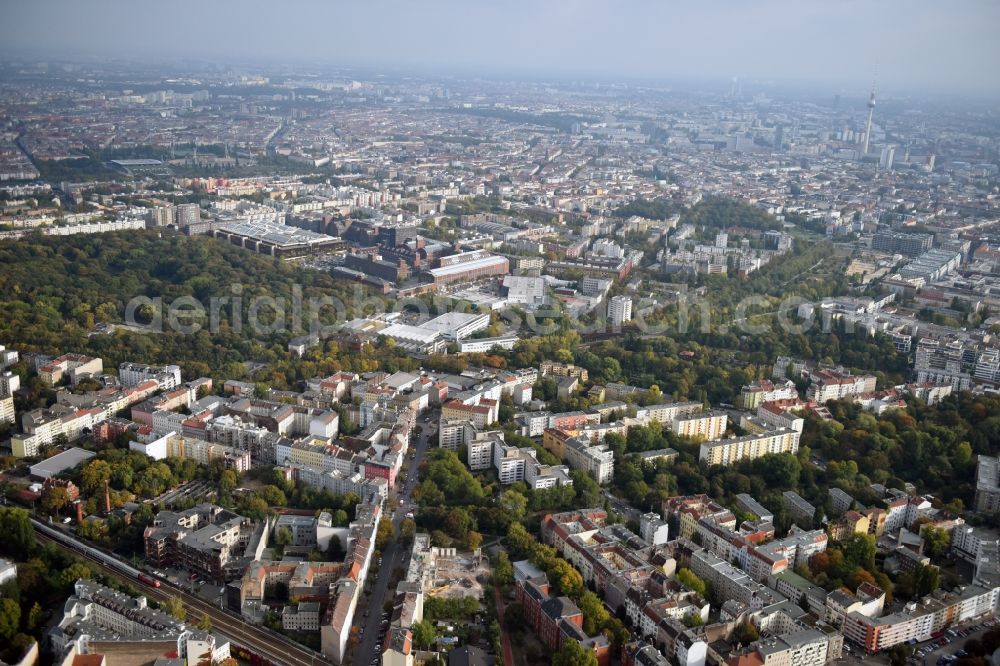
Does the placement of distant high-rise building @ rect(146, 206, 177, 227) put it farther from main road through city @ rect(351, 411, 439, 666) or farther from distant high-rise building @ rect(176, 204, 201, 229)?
main road through city @ rect(351, 411, 439, 666)

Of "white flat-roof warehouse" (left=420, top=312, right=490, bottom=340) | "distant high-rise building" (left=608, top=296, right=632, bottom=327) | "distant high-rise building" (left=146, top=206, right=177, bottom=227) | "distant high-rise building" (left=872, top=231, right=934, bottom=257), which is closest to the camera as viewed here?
"white flat-roof warehouse" (left=420, top=312, right=490, bottom=340)

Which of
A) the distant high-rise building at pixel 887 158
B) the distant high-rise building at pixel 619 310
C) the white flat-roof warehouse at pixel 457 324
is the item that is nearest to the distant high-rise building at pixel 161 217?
the white flat-roof warehouse at pixel 457 324

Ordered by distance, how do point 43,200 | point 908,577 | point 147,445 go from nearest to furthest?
point 908,577, point 147,445, point 43,200

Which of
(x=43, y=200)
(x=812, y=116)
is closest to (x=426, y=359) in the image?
(x=43, y=200)

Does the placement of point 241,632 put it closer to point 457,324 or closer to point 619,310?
point 457,324

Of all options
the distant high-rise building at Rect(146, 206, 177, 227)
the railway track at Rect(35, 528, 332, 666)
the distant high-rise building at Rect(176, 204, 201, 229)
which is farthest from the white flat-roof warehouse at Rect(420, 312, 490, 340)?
the distant high-rise building at Rect(146, 206, 177, 227)

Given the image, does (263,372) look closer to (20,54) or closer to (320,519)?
(320,519)
